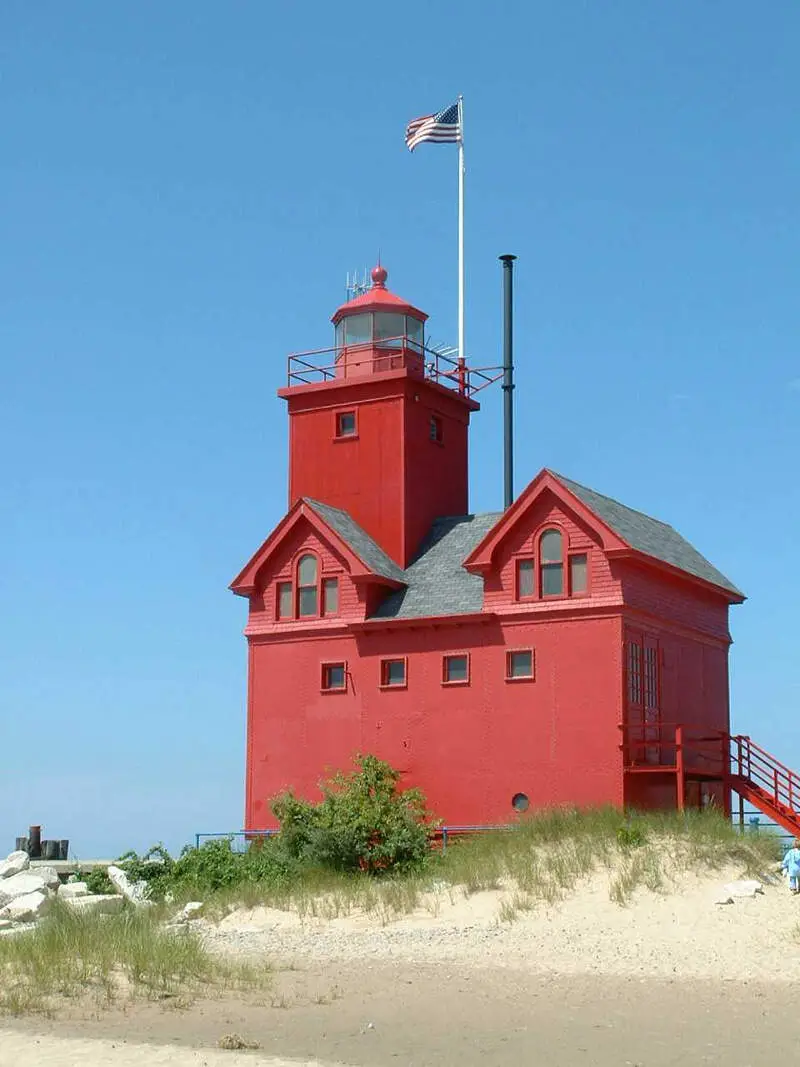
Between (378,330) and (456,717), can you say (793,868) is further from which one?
(378,330)

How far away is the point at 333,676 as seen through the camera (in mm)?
38531

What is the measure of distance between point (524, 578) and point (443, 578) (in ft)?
9.70

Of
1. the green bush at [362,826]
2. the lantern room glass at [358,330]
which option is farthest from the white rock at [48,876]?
the lantern room glass at [358,330]

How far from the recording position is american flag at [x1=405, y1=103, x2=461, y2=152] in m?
44.7

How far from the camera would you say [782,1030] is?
21312 millimetres

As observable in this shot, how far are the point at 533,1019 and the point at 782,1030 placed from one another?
3518 millimetres

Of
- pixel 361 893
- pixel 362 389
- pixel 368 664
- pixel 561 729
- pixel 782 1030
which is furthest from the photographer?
pixel 362 389

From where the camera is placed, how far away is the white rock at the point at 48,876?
38219mm

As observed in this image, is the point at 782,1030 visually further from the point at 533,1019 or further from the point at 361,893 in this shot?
the point at 361,893

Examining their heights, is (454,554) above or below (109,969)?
above

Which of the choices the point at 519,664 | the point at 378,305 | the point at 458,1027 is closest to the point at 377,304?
the point at 378,305

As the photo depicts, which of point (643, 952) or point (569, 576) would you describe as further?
point (569, 576)

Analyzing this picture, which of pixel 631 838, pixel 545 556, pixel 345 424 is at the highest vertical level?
pixel 345 424

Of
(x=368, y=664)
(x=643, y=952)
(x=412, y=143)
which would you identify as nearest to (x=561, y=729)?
(x=368, y=664)
